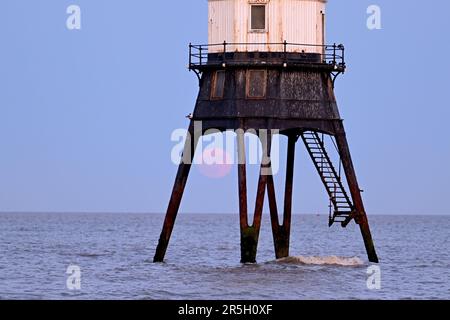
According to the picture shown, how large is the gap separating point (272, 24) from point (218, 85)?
267 cm

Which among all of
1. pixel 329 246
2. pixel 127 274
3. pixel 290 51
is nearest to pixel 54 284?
pixel 127 274

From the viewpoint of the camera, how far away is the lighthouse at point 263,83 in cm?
5306

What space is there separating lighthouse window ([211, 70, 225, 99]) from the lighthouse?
33 mm

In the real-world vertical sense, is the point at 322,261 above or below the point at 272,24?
below

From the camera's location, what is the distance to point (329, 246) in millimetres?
88438

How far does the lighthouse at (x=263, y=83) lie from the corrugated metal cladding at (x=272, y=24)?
33 mm

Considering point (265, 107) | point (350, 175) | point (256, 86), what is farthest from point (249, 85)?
point (350, 175)

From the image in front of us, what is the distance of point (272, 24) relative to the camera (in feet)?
176

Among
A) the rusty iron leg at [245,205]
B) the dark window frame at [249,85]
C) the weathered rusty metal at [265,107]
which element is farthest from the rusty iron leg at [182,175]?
the dark window frame at [249,85]

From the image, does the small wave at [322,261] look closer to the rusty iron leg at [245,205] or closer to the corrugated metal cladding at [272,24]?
the rusty iron leg at [245,205]

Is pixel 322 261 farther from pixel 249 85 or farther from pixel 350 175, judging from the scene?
pixel 249 85

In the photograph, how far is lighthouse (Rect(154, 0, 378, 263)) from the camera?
174 ft
